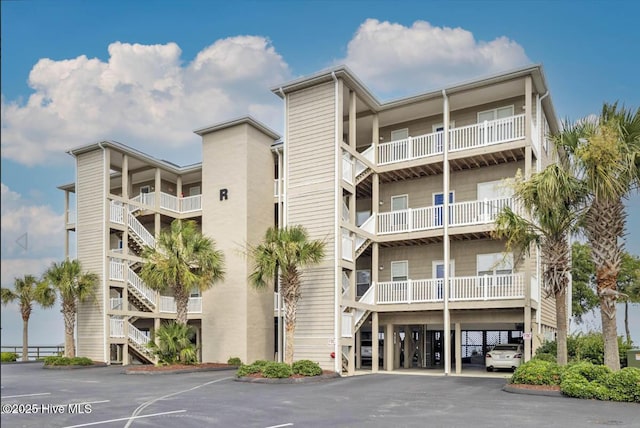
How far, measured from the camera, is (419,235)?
82.6 feet

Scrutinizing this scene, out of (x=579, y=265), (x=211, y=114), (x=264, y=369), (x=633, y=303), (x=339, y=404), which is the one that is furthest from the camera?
(x=579, y=265)

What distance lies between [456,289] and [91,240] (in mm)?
19329

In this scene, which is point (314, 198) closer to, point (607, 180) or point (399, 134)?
point (399, 134)

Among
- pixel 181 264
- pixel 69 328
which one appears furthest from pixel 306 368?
pixel 69 328

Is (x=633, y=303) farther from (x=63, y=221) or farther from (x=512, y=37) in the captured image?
(x=63, y=221)

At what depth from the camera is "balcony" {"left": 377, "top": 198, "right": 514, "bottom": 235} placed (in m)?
23.6

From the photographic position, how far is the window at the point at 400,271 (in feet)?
89.1

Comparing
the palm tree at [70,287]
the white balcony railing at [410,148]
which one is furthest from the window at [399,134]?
the palm tree at [70,287]

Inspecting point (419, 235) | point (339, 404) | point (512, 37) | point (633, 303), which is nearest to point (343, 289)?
Result: point (419, 235)

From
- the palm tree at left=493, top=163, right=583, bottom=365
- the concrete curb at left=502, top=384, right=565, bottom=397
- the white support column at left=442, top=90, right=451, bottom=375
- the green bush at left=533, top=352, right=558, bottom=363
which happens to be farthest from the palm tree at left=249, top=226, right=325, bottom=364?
the green bush at left=533, top=352, right=558, bottom=363

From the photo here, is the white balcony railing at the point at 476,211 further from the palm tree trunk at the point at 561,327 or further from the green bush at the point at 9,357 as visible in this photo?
the green bush at the point at 9,357

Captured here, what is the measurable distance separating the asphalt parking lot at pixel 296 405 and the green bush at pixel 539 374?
752mm

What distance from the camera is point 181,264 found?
2589 centimetres

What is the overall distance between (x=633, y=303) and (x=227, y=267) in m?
28.8
